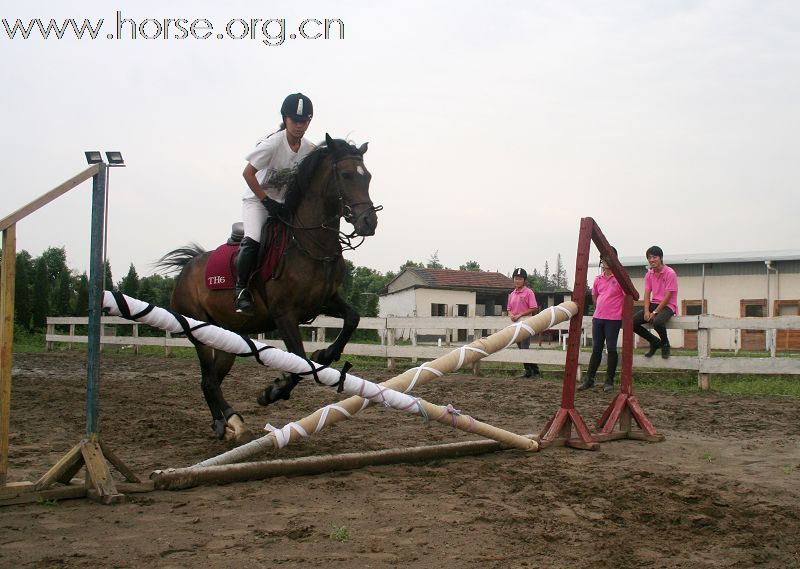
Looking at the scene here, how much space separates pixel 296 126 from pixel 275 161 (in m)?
0.38

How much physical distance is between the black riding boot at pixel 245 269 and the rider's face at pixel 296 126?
981mm

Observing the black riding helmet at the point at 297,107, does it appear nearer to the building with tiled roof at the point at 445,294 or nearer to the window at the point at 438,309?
the building with tiled roof at the point at 445,294

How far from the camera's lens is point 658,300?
10492mm

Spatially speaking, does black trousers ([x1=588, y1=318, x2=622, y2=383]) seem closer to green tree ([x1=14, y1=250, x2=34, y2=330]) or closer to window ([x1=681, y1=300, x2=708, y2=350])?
green tree ([x1=14, y1=250, x2=34, y2=330])

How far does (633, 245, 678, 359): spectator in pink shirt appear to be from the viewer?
10195 millimetres

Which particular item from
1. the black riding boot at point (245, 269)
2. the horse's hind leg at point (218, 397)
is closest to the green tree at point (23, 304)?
the horse's hind leg at point (218, 397)

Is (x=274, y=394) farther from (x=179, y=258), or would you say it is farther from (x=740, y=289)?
(x=740, y=289)

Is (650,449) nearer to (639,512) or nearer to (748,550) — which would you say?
(639,512)

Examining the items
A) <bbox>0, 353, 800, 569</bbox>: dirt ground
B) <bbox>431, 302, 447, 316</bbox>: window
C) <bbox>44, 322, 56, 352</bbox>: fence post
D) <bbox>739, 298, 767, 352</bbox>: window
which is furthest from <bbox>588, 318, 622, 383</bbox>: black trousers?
<bbox>431, 302, 447, 316</bbox>: window

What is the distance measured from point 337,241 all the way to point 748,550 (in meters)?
3.71

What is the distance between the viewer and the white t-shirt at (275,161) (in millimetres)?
6016

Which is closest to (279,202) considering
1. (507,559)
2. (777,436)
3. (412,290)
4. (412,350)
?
(507,559)

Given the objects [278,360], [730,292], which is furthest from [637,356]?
[730,292]

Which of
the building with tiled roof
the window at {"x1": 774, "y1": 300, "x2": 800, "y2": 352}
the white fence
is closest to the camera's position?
the white fence
